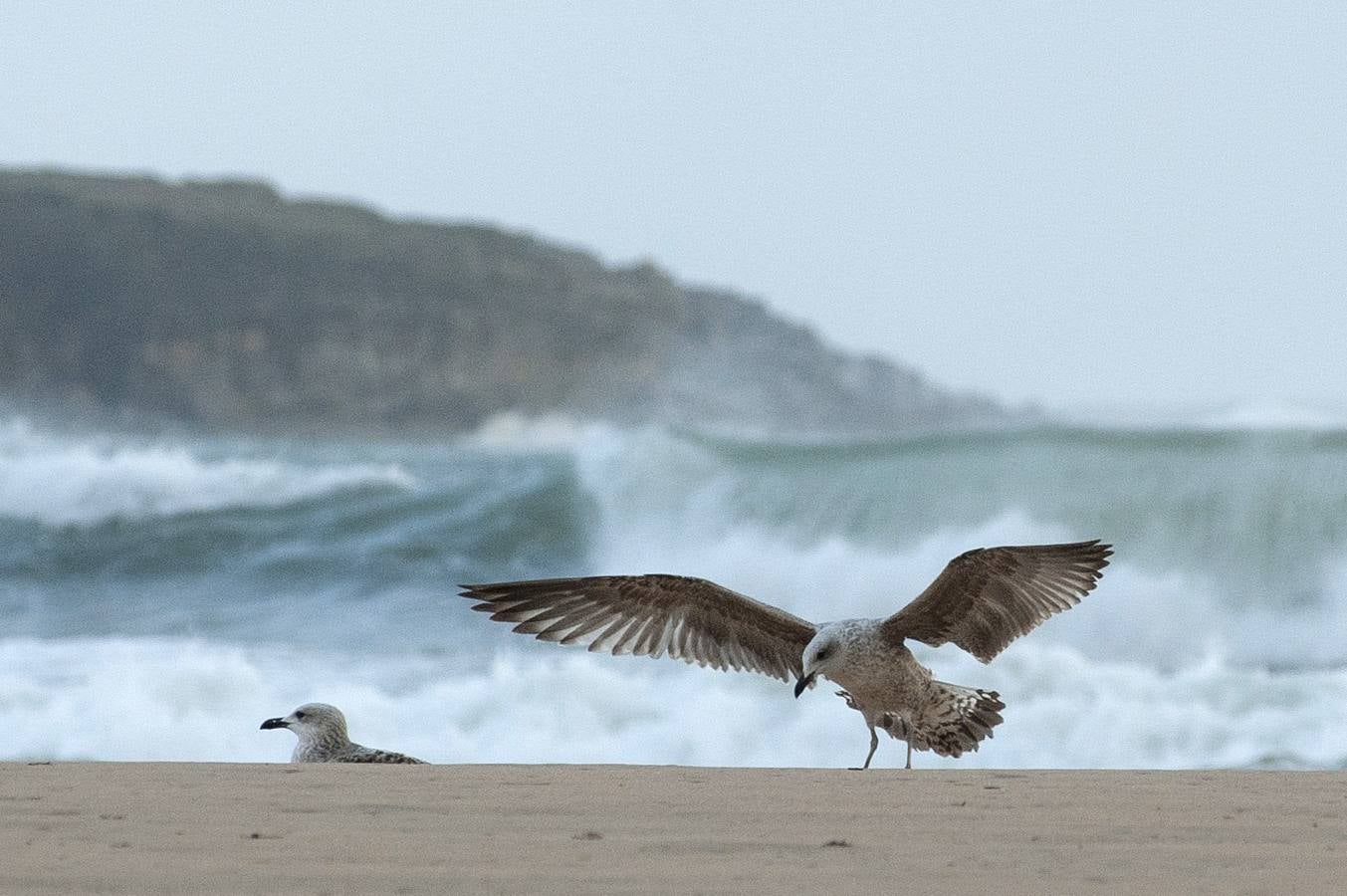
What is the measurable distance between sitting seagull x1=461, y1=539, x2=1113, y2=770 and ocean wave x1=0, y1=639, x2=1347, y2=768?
2347 mm

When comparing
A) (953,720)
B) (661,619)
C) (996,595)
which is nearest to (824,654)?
(953,720)

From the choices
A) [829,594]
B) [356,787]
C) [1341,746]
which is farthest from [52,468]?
[356,787]

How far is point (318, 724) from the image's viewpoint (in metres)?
6.01

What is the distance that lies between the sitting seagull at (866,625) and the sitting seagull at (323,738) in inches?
21.3

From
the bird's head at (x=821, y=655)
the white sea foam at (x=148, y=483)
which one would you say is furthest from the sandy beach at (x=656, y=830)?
the white sea foam at (x=148, y=483)

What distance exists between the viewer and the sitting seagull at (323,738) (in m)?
5.76

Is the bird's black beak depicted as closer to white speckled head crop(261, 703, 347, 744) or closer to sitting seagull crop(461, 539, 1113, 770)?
sitting seagull crop(461, 539, 1113, 770)

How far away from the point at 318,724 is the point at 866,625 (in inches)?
64.9

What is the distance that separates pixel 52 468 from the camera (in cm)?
2130

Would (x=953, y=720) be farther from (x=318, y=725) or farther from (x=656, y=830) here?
(x=656, y=830)

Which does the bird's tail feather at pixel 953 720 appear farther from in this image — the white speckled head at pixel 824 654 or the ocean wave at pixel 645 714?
the ocean wave at pixel 645 714

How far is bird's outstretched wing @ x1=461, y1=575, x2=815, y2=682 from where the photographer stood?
6.04 m

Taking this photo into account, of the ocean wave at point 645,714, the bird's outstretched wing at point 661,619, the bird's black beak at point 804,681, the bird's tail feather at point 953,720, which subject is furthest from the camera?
the ocean wave at point 645,714

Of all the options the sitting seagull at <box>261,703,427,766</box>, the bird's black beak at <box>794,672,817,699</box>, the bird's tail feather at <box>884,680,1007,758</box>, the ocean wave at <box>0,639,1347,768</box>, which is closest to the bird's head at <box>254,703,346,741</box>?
the sitting seagull at <box>261,703,427,766</box>
